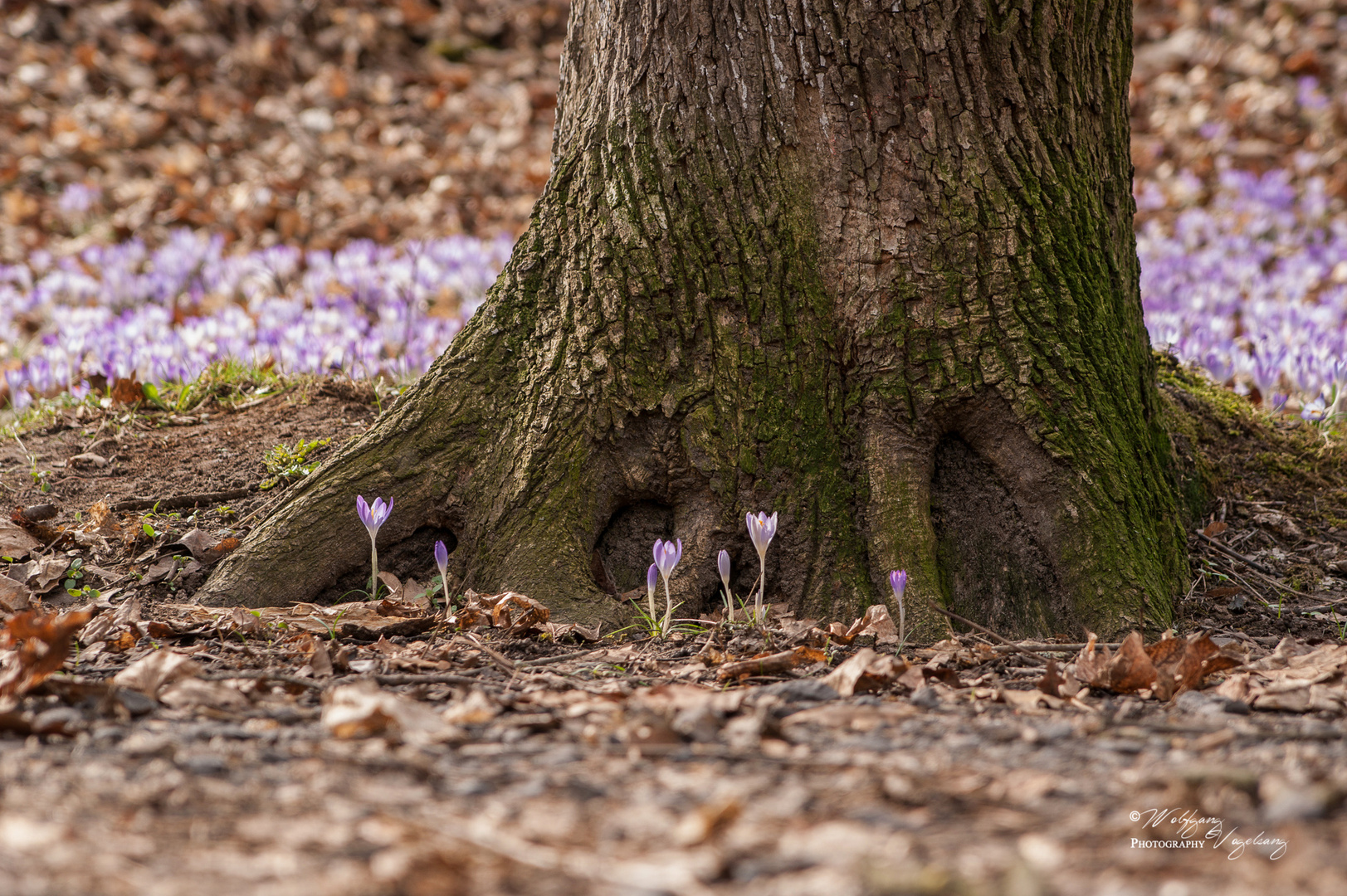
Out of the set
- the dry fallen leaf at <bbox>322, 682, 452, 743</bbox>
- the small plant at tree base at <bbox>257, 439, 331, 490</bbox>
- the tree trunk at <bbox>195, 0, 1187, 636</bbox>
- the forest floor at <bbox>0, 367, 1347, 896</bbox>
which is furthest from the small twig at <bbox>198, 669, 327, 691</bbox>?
the small plant at tree base at <bbox>257, 439, 331, 490</bbox>

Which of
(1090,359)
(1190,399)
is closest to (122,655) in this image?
(1090,359)

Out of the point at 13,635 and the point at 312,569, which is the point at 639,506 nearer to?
the point at 312,569

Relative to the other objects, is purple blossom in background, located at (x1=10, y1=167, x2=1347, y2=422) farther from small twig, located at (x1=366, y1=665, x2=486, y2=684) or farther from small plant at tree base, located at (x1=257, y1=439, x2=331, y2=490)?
small twig, located at (x1=366, y1=665, x2=486, y2=684)

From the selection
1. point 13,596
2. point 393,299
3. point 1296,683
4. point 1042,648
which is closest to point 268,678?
point 13,596

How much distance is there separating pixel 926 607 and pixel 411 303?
11.8 ft

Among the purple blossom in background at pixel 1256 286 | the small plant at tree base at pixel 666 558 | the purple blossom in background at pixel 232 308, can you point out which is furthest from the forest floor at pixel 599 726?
the purple blossom in background at pixel 1256 286

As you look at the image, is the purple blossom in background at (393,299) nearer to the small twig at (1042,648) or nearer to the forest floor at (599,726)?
the forest floor at (599,726)

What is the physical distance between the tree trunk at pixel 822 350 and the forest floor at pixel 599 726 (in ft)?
0.74

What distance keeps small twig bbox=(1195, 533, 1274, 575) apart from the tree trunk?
20.9 inches

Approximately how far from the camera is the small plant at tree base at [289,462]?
3640mm

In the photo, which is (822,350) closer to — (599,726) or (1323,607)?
(599,726)

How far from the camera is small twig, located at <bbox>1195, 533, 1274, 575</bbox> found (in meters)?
3.44

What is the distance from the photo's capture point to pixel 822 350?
2.91 metres

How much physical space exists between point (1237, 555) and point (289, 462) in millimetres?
3314
